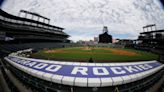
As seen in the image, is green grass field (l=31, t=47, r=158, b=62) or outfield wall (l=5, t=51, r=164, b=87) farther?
green grass field (l=31, t=47, r=158, b=62)

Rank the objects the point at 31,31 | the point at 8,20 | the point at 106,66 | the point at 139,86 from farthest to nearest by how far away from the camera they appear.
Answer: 1. the point at 31,31
2. the point at 8,20
3. the point at 106,66
4. the point at 139,86

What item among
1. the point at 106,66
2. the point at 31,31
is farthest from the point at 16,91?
the point at 31,31

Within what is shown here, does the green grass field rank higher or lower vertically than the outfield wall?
lower

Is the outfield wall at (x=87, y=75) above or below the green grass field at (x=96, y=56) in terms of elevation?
above

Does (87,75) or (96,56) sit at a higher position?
(87,75)

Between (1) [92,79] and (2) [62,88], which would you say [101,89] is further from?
(2) [62,88]

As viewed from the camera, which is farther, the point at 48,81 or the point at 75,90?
the point at 48,81

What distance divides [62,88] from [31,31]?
4095cm

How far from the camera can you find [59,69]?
31.6 feet

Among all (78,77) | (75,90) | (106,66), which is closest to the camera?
(75,90)

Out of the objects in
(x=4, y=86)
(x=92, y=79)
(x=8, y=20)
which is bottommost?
(x=4, y=86)

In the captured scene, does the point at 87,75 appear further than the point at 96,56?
No

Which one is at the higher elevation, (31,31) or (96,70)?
(31,31)

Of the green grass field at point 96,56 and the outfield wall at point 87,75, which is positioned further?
the green grass field at point 96,56
